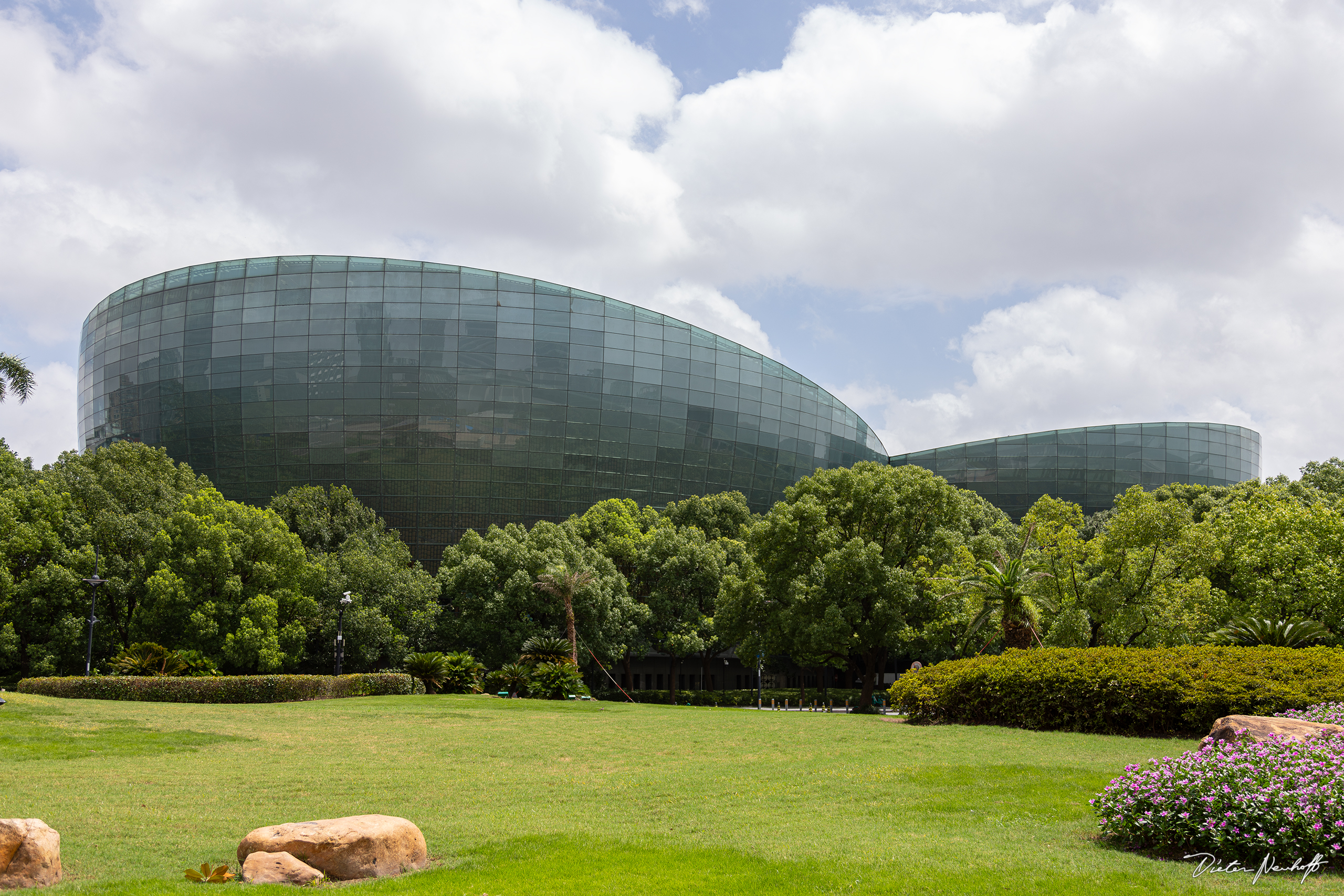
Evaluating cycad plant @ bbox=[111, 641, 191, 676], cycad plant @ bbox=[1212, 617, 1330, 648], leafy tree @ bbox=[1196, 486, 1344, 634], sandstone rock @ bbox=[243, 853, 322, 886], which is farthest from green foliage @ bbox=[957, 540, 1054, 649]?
cycad plant @ bbox=[111, 641, 191, 676]

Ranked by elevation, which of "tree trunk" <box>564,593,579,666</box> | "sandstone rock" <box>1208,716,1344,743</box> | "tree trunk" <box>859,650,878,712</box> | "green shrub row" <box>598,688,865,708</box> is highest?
"sandstone rock" <box>1208,716,1344,743</box>

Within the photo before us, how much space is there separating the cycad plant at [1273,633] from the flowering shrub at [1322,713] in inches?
261

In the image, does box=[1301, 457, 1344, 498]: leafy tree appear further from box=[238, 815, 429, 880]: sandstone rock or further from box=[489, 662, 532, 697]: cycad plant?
box=[238, 815, 429, 880]: sandstone rock

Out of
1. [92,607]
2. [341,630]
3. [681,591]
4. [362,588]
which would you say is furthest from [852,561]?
[92,607]

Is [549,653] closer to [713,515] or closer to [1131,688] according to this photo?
[713,515]

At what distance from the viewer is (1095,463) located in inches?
2894

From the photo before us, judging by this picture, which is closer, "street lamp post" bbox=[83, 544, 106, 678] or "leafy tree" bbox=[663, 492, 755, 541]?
"street lamp post" bbox=[83, 544, 106, 678]

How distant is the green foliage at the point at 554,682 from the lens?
34438 millimetres

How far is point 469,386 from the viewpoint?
57.8 metres

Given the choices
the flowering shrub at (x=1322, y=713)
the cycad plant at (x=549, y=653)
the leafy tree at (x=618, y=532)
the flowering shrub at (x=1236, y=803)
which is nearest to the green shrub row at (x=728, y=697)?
the leafy tree at (x=618, y=532)

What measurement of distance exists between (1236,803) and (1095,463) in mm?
71416

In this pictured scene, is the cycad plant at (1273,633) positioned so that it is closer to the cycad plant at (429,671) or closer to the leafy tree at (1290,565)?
the leafy tree at (1290,565)

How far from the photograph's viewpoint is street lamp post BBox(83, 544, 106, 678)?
32.3 m

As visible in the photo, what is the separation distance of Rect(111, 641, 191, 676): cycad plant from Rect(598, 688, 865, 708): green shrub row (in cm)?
1881
